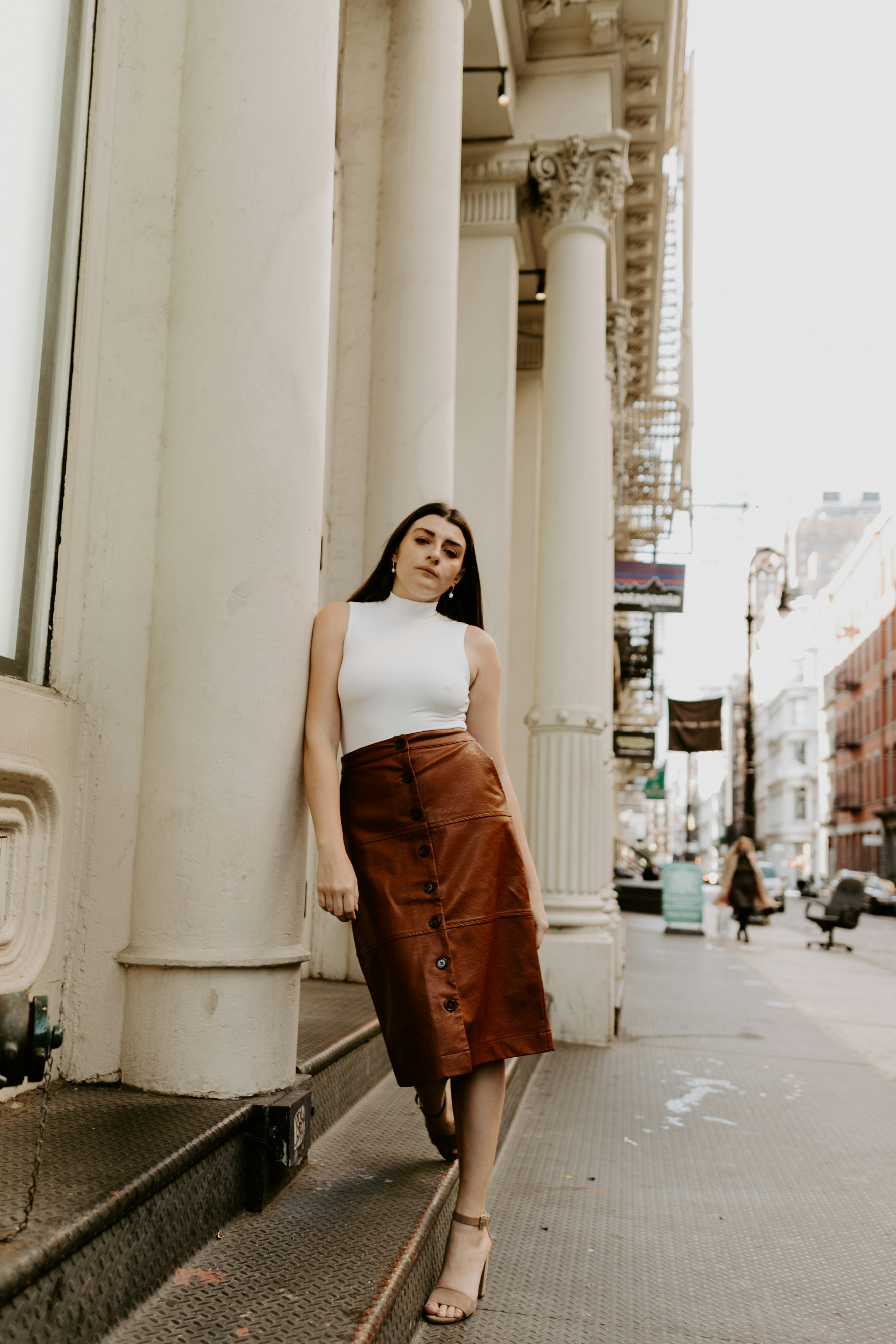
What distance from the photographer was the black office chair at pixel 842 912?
1828 centimetres

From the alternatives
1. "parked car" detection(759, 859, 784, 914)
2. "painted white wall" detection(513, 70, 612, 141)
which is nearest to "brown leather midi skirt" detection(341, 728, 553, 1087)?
"painted white wall" detection(513, 70, 612, 141)

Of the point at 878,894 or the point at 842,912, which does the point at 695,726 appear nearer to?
the point at 842,912

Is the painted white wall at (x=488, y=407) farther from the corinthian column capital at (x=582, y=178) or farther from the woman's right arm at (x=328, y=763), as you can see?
the woman's right arm at (x=328, y=763)

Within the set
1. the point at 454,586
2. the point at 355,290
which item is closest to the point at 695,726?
the point at 355,290

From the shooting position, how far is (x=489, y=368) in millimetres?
7852

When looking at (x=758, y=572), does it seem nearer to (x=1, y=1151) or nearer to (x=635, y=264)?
(x=635, y=264)

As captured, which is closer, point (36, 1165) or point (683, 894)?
point (36, 1165)

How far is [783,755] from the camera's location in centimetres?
9962

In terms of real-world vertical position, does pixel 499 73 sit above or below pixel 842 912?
above

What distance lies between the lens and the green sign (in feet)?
61.2

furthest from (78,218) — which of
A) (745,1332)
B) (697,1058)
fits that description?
(697,1058)

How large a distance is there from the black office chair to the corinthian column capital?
1343cm

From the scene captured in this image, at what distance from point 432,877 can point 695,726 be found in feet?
59.2

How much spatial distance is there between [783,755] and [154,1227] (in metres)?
103
